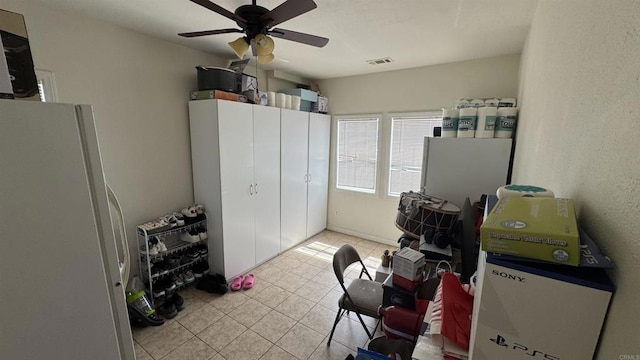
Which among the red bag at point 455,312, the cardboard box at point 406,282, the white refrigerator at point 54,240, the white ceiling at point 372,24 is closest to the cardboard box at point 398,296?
the cardboard box at point 406,282

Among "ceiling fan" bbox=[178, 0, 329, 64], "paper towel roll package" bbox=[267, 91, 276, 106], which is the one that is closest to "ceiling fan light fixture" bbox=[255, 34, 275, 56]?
"ceiling fan" bbox=[178, 0, 329, 64]

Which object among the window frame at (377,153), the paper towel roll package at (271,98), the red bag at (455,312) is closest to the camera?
the red bag at (455,312)

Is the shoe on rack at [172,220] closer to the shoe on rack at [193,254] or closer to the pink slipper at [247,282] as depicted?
the shoe on rack at [193,254]

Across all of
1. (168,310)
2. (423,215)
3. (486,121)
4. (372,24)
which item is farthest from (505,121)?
(168,310)

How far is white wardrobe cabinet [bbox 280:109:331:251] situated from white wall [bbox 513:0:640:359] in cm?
275

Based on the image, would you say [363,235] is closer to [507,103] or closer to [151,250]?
[507,103]

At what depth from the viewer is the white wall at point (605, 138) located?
0.45m

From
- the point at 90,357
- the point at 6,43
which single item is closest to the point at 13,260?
the point at 90,357

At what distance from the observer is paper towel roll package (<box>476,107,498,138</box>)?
7.22ft

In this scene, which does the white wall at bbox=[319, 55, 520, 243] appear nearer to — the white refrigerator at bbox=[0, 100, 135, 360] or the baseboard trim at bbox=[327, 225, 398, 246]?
the baseboard trim at bbox=[327, 225, 398, 246]

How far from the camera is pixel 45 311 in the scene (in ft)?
3.34

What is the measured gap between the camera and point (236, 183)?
9.18ft

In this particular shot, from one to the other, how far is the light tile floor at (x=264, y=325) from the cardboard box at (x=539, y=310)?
5.60 feet

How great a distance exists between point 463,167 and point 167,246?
3.04m
